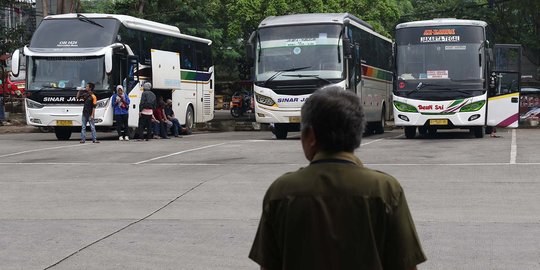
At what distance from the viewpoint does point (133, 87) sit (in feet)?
92.9

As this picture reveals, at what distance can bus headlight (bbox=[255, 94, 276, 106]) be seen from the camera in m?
25.8

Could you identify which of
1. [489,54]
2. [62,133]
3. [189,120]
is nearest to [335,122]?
[489,54]

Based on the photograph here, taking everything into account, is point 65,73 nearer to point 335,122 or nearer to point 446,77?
point 446,77

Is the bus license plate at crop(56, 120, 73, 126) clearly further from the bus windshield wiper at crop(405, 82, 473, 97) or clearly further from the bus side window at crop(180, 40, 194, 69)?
the bus windshield wiper at crop(405, 82, 473, 97)

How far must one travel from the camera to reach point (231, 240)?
9.43m

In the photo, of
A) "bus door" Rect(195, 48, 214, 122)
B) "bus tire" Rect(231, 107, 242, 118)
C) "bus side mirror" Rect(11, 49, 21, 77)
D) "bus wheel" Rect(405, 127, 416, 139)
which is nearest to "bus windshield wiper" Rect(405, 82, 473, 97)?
"bus wheel" Rect(405, 127, 416, 139)

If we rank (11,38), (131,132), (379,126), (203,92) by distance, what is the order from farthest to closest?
1. (11,38)
2. (203,92)
3. (379,126)
4. (131,132)

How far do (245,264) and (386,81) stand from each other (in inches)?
1064

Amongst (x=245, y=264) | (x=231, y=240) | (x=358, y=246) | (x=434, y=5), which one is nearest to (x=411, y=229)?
(x=358, y=246)

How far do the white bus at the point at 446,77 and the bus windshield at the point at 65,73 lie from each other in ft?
28.6

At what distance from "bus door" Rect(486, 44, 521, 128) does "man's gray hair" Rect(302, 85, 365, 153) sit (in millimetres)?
23229

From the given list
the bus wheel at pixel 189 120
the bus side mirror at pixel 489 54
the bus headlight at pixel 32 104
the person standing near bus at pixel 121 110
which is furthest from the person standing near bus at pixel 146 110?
the bus side mirror at pixel 489 54

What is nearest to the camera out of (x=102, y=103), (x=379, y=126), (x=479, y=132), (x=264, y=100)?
(x=264, y=100)

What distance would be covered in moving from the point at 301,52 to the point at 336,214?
2259 cm
